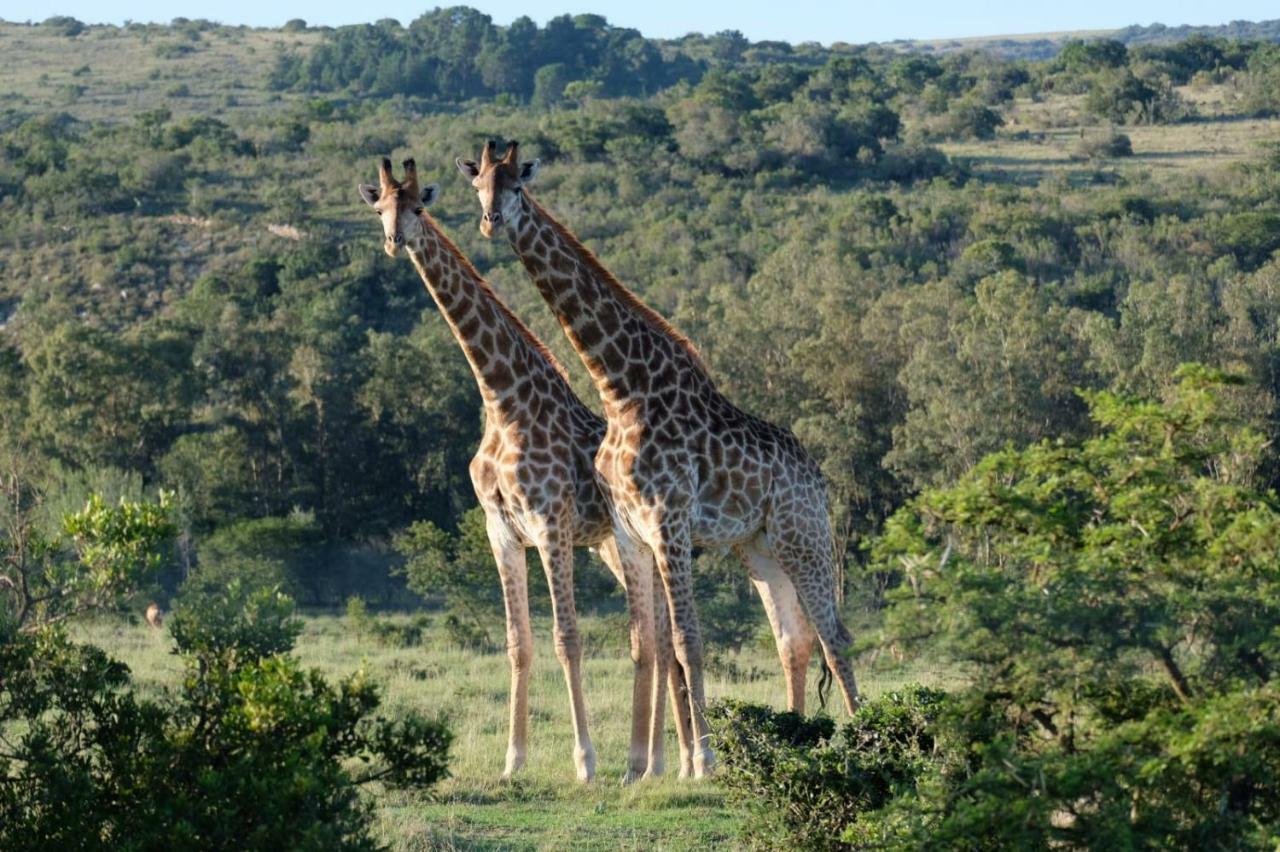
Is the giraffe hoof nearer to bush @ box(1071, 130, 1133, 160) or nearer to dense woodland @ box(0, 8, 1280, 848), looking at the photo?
dense woodland @ box(0, 8, 1280, 848)

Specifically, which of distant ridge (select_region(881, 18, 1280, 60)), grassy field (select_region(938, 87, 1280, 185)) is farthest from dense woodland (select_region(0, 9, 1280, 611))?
distant ridge (select_region(881, 18, 1280, 60))

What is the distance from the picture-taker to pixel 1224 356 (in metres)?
26.3

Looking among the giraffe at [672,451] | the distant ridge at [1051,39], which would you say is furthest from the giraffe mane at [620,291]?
the distant ridge at [1051,39]

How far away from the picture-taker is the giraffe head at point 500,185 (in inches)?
397

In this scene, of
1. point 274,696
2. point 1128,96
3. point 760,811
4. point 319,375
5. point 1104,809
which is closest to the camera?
point 1104,809

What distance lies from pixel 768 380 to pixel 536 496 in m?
17.0

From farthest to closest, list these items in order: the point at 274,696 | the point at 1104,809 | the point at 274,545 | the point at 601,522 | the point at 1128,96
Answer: the point at 1128,96
the point at 274,545
the point at 601,522
the point at 274,696
the point at 1104,809

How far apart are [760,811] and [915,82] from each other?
66.6 m

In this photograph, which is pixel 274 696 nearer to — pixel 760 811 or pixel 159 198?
pixel 760 811

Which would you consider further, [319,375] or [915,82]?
[915,82]

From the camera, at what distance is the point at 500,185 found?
10.2 metres

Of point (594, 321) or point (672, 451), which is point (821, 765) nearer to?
point (672, 451)

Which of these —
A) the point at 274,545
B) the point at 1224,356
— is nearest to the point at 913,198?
the point at 1224,356

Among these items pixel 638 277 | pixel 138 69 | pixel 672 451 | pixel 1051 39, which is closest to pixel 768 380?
pixel 638 277
